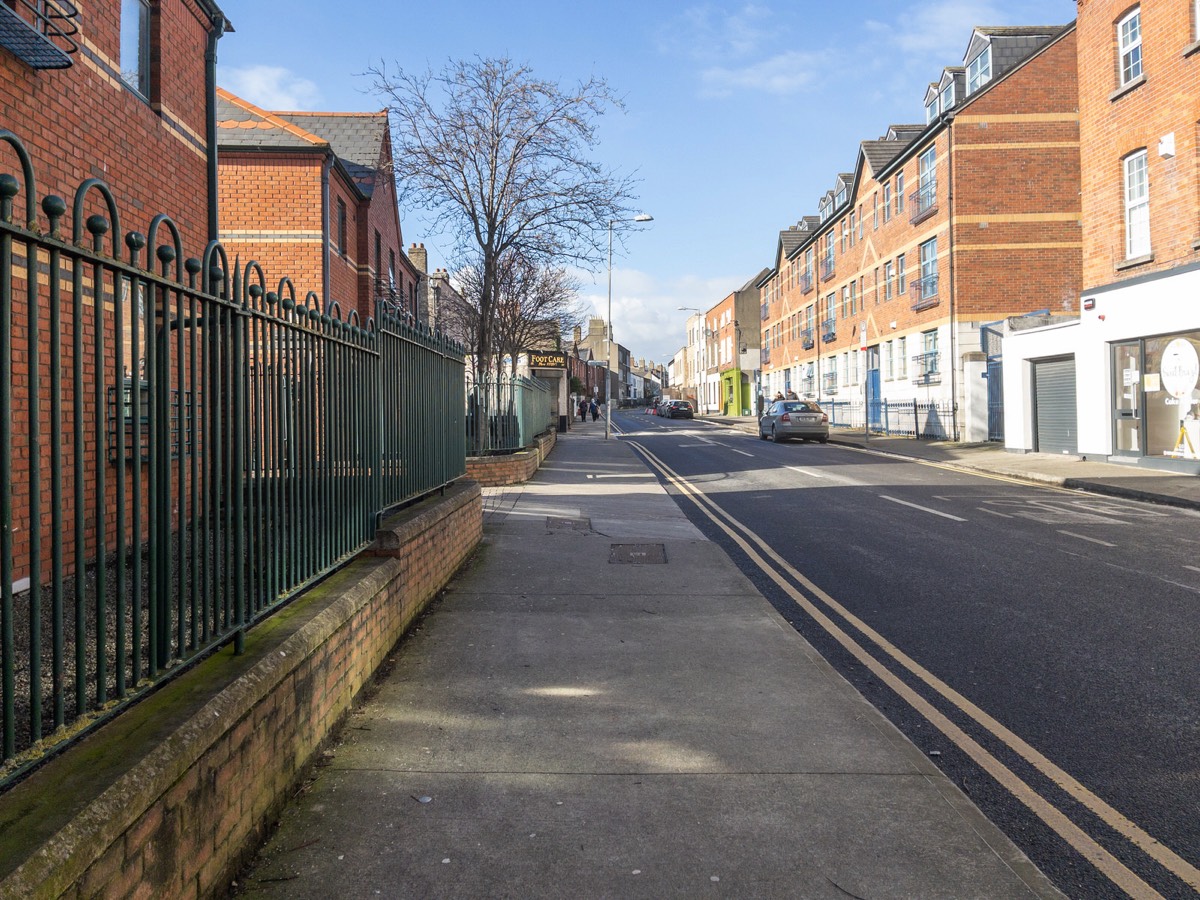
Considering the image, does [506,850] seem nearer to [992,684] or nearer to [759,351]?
[992,684]

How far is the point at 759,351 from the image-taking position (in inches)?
2837

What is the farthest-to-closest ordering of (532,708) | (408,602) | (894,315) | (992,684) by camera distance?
1. (894,315)
2. (408,602)
3. (992,684)
4. (532,708)

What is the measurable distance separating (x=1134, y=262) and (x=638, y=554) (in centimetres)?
1455

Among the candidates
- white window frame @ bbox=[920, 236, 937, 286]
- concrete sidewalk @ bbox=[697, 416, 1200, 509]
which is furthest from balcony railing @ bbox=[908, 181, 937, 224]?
concrete sidewalk @ bbox=[697, 416, 1200, 509]

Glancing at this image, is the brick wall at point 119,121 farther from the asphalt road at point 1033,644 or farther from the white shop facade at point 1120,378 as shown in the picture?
the white shop facade at point 1120,378

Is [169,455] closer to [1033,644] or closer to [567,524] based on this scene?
[1033,644]

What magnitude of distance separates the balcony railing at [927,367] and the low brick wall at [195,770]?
29336 millimetres

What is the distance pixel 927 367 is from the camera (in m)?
31.9

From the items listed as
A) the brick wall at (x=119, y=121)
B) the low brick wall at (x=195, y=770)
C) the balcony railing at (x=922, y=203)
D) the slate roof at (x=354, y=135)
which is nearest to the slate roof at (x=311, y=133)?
the slate roof at (x=354, y=135)

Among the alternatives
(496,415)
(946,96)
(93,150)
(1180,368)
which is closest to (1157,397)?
(1180,368)

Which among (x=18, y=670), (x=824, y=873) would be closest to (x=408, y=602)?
(x=18, y=670)

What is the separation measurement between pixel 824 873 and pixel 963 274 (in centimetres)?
2962

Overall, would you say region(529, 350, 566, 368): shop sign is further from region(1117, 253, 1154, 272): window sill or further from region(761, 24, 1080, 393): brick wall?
region(1117, 253, 1154, 272): window sill

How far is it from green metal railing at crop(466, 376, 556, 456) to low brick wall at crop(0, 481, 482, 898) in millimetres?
11579
